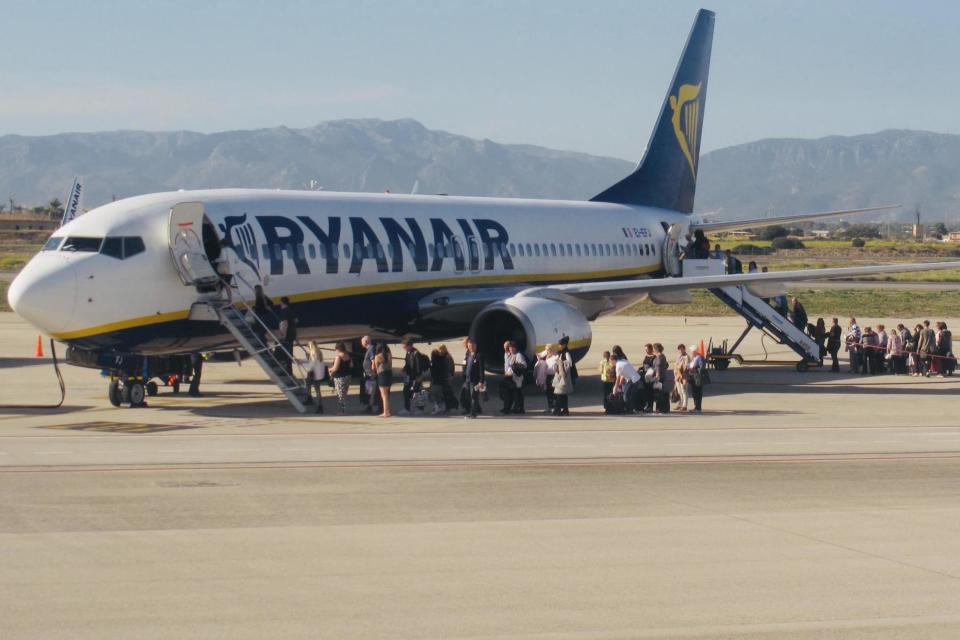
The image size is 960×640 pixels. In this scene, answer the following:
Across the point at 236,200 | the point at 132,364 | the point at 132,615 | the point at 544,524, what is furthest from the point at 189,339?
the point at 132,615

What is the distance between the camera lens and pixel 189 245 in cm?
2831

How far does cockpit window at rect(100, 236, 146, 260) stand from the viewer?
27562mm

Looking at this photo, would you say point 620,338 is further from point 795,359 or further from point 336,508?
point 336,508

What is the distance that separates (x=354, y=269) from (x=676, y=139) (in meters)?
18.5

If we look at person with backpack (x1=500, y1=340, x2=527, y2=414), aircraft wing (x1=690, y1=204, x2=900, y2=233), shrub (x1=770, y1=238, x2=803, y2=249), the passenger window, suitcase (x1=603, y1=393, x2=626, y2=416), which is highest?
shrub (x1=770, y1=238, x2=803, y2=249)

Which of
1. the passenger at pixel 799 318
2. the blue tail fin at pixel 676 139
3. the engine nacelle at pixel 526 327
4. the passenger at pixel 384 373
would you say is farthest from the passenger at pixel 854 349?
the passenger at pixel 384 373

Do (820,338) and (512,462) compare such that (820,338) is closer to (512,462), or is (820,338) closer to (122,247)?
(512,462)

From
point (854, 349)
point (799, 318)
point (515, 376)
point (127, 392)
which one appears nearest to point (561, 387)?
point (515, 376)

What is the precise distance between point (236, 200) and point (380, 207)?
4.65 metres

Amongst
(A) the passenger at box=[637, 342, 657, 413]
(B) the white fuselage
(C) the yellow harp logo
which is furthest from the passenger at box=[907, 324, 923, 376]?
(A) the passenger at box=[637, 342, 657, 413]

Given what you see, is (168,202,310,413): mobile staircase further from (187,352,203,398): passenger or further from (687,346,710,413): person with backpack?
(687,346,710,413): person with backpack

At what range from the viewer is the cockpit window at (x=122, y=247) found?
27.6 meters

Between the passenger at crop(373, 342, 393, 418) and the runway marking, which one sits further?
the passenger at crop(373, 342, 393, 418)

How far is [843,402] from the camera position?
104 feet
